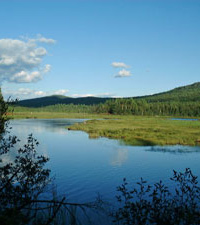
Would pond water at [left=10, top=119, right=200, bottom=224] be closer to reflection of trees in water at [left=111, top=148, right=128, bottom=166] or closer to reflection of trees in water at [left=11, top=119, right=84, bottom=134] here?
reflection of trees in water at [left=111, top=148, right=128, bottom=166]

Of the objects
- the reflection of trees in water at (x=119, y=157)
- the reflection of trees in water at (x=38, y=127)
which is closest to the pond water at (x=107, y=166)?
the reflection of trees in water at (x=119, y=157)

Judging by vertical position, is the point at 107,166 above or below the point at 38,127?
below

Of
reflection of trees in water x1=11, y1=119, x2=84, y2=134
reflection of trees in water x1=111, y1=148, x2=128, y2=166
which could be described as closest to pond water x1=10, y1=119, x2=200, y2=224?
reflection of trees in water x1=111, y1=148, x2=128, y2=166

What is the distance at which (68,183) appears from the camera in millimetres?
23344

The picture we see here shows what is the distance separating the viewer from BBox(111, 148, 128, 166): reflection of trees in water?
107 ft

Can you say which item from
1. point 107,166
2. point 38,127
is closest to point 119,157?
point 107,166

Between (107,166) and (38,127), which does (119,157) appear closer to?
(107,166)

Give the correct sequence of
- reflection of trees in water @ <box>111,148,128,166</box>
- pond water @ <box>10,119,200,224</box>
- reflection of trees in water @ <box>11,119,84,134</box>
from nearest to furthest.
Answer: pond water @ <box>10,119,200,224</box>, reflection of trees in water @ <box>111,148,128,166</box>, reflection of trees in water @ <box>11,119,84,134</box>

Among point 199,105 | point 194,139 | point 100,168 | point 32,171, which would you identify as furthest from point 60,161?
point 199,105

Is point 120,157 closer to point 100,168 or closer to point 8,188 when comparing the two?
point 100,168

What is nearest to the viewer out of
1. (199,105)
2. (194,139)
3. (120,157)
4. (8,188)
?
(8,188)

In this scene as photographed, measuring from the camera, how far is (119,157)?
36219mm

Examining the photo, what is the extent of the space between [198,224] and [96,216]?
8.15 meters

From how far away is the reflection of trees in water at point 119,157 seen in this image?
32591mm
